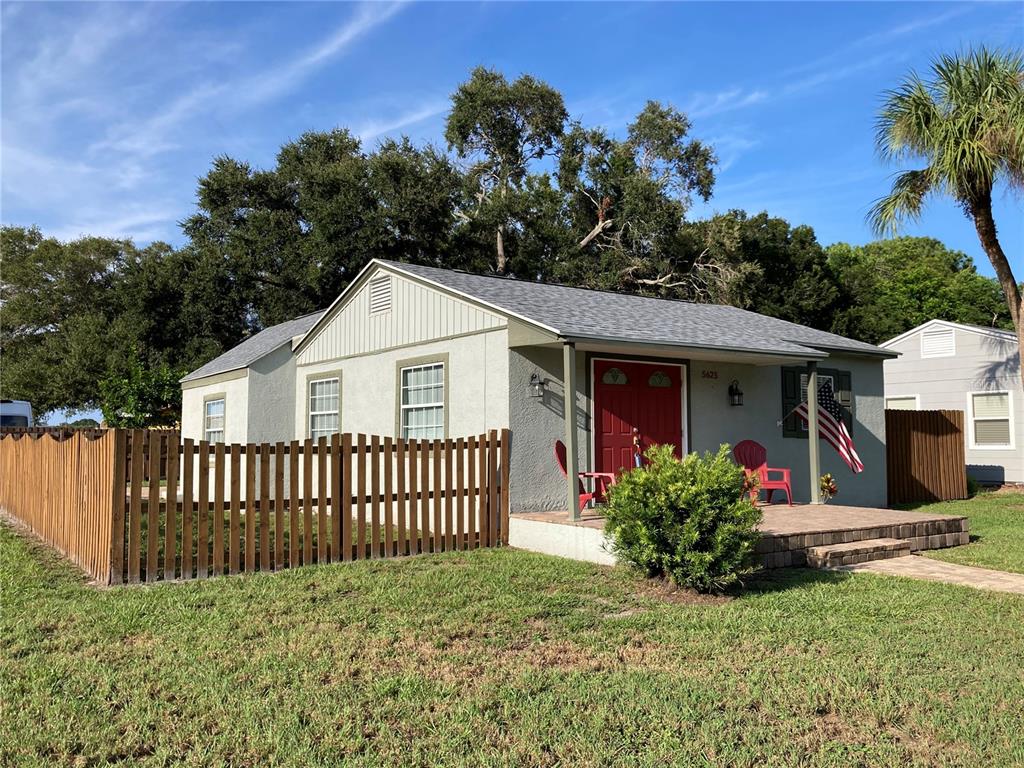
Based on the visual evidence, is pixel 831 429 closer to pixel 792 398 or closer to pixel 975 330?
pixel 792 398

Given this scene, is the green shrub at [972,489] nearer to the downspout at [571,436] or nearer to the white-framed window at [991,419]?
the white-framed window at [991,419]

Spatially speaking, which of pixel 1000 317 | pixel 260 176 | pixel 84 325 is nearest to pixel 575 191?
pixel 260 176

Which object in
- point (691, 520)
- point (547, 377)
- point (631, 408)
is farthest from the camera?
point (631, 408)

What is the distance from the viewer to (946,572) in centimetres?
768

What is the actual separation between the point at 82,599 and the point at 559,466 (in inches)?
217

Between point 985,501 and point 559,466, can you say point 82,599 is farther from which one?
point 985,501

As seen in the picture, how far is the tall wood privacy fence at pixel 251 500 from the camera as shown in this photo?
709 centimetres

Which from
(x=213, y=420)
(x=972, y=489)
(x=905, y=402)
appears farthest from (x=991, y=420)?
(x=213, y=420)

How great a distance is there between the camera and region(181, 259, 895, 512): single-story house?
383 inches

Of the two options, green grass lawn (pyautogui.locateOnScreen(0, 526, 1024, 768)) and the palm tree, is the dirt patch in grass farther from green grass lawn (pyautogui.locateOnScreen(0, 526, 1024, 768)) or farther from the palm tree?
the palm tree

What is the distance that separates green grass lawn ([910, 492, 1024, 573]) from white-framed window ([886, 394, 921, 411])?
3298mm

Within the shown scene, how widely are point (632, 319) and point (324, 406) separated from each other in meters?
5.96

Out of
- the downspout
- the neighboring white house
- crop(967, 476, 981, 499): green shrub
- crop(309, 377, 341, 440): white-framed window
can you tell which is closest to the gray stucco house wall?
the downspout

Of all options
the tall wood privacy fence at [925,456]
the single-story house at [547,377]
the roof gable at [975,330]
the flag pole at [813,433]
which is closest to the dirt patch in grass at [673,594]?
the single-story house at [547,377]
